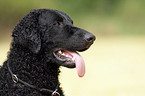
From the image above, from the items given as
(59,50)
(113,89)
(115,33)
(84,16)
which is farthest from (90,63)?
(84,16)

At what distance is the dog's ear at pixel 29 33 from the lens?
3.54m

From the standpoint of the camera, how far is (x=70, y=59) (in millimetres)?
3637

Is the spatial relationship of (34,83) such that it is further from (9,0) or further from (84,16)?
(84,16)

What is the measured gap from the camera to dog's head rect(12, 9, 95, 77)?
360 cm

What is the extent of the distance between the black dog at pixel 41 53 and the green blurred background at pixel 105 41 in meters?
1.36

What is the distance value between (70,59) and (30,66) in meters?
0.51

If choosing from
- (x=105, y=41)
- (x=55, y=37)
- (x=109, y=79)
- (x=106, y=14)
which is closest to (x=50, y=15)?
(x=55, y=37)

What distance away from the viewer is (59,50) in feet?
12.3

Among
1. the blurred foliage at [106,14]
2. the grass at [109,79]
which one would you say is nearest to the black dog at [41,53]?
the grass at [109,79]

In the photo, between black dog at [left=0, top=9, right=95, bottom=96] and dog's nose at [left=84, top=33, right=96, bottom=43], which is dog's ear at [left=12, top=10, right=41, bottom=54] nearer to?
black dog at [left=0, top=9, right=95, bottom=96]

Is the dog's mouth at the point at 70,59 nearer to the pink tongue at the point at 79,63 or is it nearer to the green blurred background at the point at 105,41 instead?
the pink tongue at the point at 79,63

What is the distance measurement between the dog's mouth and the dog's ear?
Result: 0.29 m

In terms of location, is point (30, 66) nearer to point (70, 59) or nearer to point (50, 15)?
point (70, 59)

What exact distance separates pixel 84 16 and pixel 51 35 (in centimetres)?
2758
